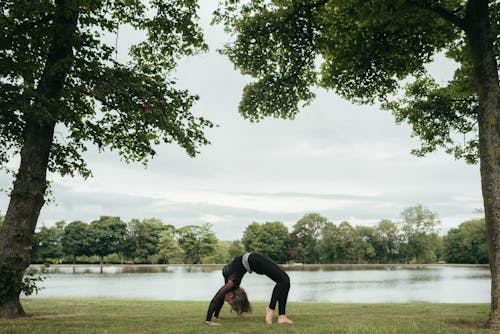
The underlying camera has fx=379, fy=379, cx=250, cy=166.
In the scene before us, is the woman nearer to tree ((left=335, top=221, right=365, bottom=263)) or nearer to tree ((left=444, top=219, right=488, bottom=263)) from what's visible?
tree ((left=335, top=221, right=365, bottom=263))

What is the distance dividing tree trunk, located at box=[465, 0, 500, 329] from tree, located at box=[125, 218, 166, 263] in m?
110

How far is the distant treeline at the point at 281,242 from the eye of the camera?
105 metres

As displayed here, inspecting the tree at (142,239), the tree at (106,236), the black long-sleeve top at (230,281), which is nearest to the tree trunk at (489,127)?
the black long-sleeve top at (230,281)

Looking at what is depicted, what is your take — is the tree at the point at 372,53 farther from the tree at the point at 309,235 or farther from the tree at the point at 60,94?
the tree at the point at 309,235

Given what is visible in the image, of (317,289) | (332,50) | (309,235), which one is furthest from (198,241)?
(332,50)

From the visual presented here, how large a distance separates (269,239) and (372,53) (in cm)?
10507

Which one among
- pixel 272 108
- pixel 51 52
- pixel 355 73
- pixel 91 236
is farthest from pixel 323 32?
pixel 91 236

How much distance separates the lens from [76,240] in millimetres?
107938

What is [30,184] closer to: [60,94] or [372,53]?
[60,94]

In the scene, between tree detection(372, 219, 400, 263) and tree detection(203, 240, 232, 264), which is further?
tree detection(372, 219, 400, 263)

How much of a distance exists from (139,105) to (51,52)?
10.5 ft

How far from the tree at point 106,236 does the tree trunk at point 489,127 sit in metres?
110

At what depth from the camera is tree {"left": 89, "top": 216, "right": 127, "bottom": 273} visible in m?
107

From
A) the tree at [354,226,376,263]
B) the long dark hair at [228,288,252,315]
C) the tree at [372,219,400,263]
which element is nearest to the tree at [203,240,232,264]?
the tree at [354,226,376,263]
